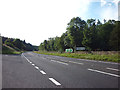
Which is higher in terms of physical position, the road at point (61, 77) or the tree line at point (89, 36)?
the tree line at point (89, 36)

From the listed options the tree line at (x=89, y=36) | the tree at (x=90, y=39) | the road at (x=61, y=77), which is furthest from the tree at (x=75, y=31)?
the road at (x=61, y=77)

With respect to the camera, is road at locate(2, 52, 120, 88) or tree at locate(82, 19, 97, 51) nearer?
road at locate(2, 52, 120, 88)

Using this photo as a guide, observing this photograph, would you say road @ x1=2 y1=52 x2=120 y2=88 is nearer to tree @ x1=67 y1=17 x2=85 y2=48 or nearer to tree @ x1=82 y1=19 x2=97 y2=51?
tree @ x1=82 y1=19 x2=97 y2=51

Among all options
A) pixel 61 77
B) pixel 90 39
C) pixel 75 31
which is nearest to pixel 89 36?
pixel 90 39

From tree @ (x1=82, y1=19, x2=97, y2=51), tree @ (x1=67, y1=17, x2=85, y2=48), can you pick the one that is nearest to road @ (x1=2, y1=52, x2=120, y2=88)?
tree @ (x1=82, y1=19, x2=97, y2=51)

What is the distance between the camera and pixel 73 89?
454 centimetres

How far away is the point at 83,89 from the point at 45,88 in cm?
134

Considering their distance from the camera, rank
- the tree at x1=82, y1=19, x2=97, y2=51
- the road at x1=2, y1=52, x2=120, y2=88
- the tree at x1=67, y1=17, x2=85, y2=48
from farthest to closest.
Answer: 1. the tree at x1=67, y1=17, x2=85, y2=48
2. the tree at x1=82, y1=19, x2=97, y2=51
3. the road at x1=2, y1=52, x2=120, y2=88

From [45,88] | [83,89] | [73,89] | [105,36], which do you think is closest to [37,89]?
[45,88]

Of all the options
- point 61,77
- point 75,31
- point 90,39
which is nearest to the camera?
point 61,77

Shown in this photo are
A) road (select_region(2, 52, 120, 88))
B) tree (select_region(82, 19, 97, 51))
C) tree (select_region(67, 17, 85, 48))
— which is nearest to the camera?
road (select_region(2, 52, 120, 88))

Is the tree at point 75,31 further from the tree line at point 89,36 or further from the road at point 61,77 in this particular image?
the road at point 61,77

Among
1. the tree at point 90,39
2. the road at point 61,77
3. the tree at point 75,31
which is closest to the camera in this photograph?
the road at point 61,77

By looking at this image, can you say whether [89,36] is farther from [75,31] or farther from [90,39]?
[75,31]
